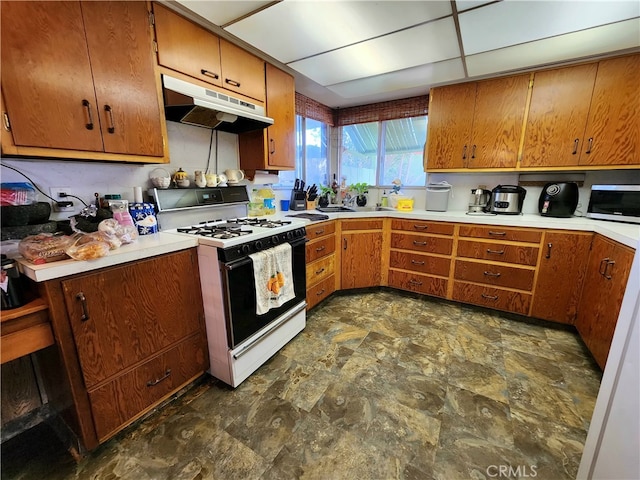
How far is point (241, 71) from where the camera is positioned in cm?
193

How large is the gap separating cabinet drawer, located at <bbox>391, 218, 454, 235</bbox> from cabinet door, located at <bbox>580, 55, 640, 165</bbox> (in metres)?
1.18

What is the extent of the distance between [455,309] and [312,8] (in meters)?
2.63

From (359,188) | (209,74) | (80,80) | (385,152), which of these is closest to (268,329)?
(80,80)

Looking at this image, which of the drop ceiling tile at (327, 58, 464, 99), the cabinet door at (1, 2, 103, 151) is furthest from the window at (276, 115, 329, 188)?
the cabinet door at (1, 2, 103, 151)

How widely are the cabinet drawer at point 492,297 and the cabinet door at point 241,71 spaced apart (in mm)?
2515

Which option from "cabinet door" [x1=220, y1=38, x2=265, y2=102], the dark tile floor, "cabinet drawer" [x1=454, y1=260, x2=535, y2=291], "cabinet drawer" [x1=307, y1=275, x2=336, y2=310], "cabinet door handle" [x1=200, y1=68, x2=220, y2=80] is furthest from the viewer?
"cabinet drawer" [x1=307, y1=275, x2=336, y2=310]

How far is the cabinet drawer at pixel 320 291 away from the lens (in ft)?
7.89

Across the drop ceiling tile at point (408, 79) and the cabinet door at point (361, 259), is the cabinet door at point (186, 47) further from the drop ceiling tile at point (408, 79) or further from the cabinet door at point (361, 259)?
the cabinet door at point (361, 259)

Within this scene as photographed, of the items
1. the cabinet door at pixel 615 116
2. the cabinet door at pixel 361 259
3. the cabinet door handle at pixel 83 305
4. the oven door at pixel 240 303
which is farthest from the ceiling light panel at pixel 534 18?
the cabinet door handle at pixel 83 305

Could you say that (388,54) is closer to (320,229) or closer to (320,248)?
(320,229)

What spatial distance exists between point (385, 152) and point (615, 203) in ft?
7.24

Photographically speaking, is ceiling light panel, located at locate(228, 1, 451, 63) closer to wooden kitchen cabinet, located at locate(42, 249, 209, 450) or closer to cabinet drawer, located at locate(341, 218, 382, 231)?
wooden kitchen cabinet, located at locate(42, 249, 209, 450)

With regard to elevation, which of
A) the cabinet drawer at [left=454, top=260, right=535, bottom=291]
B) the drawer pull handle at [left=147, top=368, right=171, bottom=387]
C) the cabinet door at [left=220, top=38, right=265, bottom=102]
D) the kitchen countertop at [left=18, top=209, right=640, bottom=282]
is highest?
the cabinet door at [left=220, top=38, right=265, bottom=102]

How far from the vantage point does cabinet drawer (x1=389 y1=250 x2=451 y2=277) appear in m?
2.62
